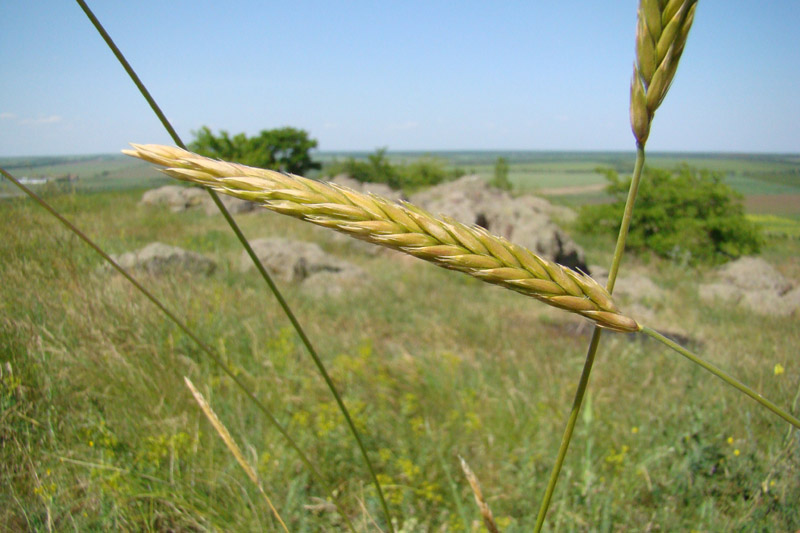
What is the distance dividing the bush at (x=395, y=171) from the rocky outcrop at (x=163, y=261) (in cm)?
1856

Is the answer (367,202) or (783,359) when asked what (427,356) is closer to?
(783,359)

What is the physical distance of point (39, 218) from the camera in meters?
2.07

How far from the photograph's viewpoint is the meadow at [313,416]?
5.17 feet

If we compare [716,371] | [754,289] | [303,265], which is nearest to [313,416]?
[716,371]

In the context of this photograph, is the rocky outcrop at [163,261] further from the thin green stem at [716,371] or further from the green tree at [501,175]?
the green tree at [501,175]

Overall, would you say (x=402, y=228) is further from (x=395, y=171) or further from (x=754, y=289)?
(x=395, y=171)

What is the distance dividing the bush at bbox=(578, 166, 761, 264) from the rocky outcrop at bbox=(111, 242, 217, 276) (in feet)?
28.7

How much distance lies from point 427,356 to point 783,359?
2382 millimetres

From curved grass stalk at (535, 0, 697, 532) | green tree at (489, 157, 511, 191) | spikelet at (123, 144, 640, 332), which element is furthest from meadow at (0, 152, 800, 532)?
green tree at (489, 157, 511, 191)

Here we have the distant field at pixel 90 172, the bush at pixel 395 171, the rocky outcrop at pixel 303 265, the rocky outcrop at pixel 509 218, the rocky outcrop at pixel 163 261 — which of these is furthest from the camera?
the bush at pixel 395 171

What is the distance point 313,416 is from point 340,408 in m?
1.71

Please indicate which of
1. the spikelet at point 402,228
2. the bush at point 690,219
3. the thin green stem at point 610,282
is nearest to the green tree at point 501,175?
the bush at point 690,219

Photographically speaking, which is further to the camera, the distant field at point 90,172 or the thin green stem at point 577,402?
the distant field at point 90,172

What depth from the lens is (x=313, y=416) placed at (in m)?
3.02
